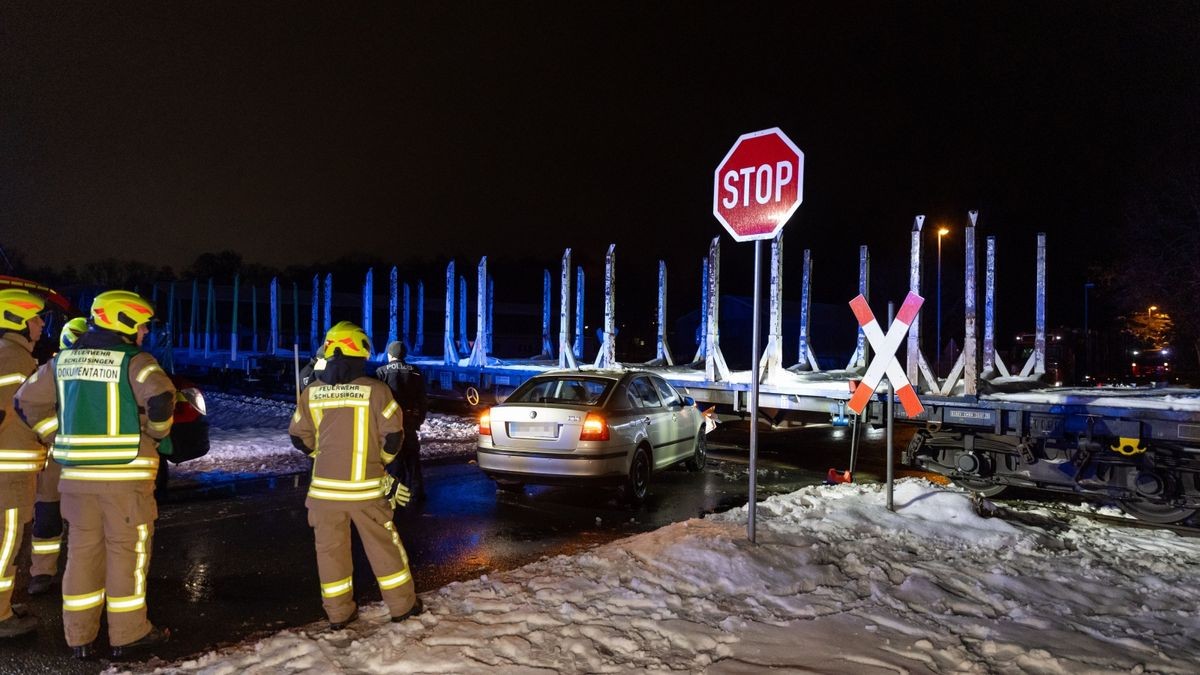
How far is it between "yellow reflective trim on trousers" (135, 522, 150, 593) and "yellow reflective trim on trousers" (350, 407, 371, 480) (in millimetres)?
1179

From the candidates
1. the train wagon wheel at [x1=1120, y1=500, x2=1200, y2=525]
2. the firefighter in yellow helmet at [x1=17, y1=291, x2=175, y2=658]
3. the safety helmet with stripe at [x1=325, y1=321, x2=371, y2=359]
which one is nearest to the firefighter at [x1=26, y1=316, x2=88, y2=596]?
the firefighter in yellow helmet at [x1=17, y1=291, x2=175, y2=658]

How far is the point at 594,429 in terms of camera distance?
8.17m

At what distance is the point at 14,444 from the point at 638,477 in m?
5.78

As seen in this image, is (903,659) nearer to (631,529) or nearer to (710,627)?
(710,627)

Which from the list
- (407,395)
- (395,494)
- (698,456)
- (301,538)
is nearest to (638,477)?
(698,456)

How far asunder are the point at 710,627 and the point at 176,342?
37.8 metres

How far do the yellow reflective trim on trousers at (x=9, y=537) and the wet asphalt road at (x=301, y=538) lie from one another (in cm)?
48

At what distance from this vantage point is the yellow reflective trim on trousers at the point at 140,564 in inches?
169

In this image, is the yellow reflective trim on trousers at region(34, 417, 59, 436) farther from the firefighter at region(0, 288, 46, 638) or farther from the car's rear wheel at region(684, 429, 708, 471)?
the car's rear wheel at region(684, 429, 708, 471)

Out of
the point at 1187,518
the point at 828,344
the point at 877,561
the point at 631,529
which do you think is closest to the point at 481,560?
the point at 631,529

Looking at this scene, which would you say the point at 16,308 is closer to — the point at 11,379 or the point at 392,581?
the point at 11,379

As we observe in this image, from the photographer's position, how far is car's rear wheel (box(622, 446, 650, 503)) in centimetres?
857

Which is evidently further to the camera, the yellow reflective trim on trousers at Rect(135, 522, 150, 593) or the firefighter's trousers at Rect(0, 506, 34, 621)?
the firefighter's trousers at Rect(0, 506, 34, 621)

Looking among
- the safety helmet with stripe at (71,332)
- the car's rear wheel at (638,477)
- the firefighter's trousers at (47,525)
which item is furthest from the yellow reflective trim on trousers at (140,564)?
the car's rear wheel at (638,477)
